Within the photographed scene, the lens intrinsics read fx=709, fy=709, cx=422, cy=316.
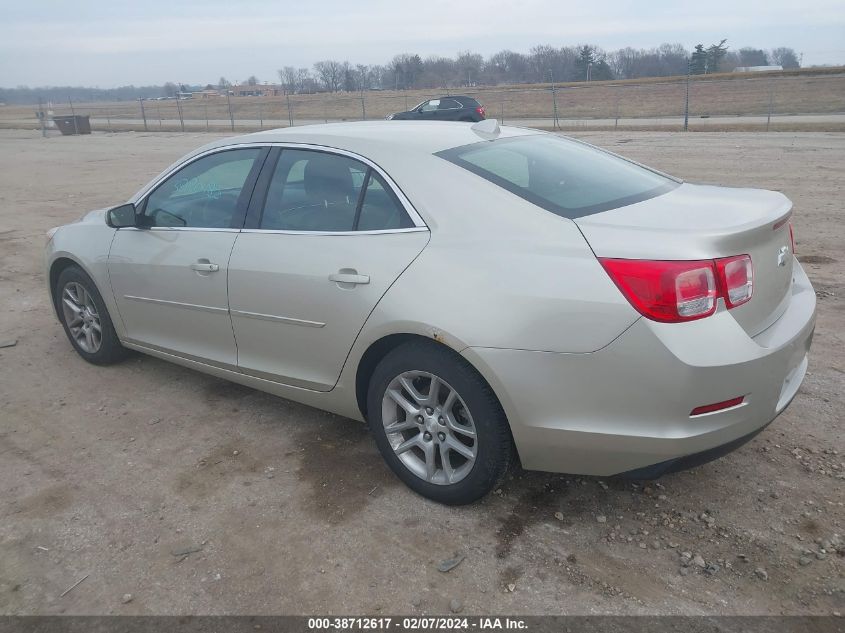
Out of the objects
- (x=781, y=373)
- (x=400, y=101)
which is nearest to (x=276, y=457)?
(x=781, y=373)

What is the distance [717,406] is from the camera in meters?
2.57

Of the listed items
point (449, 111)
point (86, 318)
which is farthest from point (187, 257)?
point (449, 111)

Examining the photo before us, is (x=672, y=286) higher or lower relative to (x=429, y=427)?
higher

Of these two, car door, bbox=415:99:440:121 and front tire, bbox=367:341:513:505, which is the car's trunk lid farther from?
car door, bbox=415:99:440:121

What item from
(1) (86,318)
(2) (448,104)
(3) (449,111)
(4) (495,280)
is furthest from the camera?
(2) (448,104)

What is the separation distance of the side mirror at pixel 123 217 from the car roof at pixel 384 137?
2.35 ft

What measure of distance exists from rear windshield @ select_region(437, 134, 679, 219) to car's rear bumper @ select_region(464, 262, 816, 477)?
0.65m

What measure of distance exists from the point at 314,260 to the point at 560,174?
1.24 metres

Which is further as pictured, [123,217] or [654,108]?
[654,108]

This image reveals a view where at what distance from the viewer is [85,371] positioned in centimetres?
501

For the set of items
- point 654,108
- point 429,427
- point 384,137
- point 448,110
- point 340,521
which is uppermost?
point 448,110

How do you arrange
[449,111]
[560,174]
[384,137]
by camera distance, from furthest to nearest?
[449,111] → [384,137] → [560,174]

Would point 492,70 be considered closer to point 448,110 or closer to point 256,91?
point 256,91

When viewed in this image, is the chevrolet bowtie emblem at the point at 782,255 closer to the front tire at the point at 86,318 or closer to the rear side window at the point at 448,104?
the front tire at the point at 86,318
